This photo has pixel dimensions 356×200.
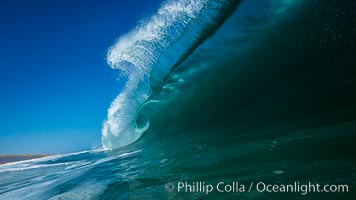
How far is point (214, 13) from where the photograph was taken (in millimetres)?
4668

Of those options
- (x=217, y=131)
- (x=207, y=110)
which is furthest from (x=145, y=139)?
(x=217, y=131)

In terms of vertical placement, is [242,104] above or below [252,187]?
above

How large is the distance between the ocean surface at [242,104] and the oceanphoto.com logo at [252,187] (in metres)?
0.03

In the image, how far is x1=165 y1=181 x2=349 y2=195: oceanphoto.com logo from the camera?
74.3 inches

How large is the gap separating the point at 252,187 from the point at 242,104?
3.51 metres

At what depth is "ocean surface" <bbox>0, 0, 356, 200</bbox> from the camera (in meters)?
2.56

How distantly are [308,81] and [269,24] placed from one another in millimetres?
1391

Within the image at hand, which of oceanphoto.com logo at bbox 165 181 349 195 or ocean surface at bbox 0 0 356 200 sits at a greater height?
ocean surface at bbox 0 0 356 200

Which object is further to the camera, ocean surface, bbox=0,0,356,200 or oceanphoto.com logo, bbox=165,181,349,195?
ocean surface, bbox=0,0,356,200

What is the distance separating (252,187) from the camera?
84.0 inches

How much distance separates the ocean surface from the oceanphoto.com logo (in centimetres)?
3

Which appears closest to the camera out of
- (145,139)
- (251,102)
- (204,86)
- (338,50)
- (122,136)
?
(338,50)

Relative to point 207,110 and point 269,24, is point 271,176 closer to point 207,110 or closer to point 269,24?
point 269,24

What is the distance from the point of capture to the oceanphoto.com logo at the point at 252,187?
1.89 meters
